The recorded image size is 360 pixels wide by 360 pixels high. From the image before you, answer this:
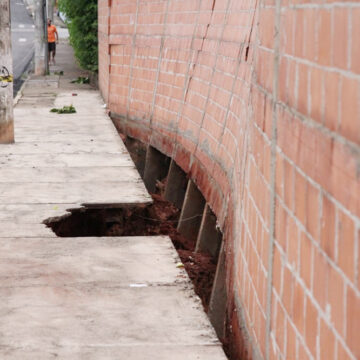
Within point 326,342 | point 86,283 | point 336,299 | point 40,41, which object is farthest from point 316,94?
point 40,41

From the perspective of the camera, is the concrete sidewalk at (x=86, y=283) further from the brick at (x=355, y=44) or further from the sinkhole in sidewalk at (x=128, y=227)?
the brick at (x=355, y=44)

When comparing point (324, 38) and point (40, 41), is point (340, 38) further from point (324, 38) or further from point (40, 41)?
point (40, 41)

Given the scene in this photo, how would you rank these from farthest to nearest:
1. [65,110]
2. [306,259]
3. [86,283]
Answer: [65,110], [86,283], [306,259]

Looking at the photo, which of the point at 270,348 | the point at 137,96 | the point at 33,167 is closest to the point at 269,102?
the point at 270,348

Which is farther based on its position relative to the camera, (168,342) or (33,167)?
(33,167)

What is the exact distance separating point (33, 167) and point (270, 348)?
6.42m

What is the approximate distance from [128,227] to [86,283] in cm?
225

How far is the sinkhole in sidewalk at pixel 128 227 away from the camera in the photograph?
7.05 meters

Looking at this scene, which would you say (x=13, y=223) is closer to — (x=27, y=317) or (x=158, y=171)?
(x=27, y=317)

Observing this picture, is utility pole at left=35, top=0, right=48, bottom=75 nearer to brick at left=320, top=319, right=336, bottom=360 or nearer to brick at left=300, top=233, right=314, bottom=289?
brick at left=300, top=233, right=314, bottom=289

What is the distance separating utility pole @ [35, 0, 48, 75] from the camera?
28281 mm

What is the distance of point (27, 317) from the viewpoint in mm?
4738

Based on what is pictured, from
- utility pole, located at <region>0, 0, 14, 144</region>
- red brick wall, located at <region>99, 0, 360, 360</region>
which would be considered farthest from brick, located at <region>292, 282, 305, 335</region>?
utility pole, located at <region>0, 0, 14, 144</region>

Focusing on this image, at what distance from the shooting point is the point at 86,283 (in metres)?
5.39
